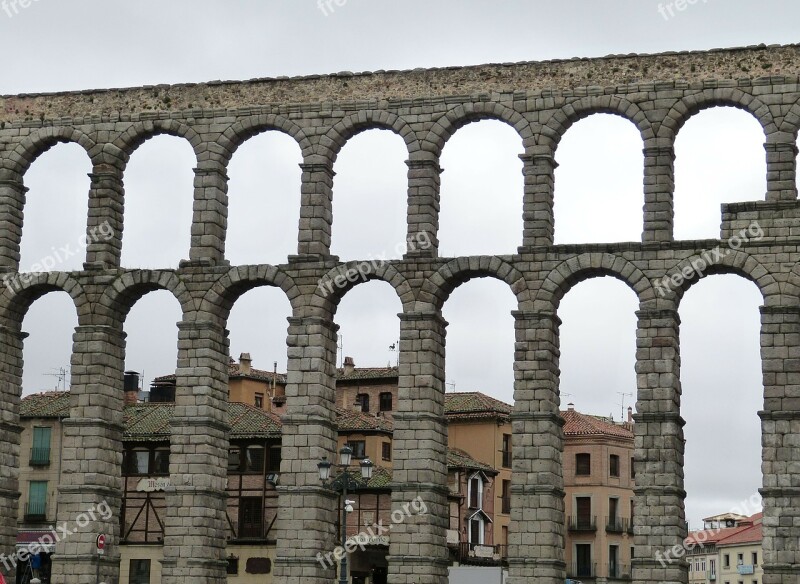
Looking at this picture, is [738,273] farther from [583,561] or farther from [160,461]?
[583,561]

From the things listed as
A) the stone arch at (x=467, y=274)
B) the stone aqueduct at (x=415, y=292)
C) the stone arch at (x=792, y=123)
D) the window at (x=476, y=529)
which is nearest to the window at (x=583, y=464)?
the window at (x=476, y=529)

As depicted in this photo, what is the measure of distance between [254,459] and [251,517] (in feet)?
6.60

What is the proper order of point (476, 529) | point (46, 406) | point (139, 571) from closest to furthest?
point (139, 571) < point (46, 406) < point (476, 529)

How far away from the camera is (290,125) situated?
41.7 m

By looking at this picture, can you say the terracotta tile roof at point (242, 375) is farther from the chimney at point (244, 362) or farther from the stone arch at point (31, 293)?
the stone arch at point (31, 293)

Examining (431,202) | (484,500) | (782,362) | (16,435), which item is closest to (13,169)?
(16,435)

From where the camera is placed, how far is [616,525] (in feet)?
243

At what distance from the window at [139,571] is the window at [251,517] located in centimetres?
349

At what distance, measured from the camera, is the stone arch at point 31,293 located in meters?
42.0

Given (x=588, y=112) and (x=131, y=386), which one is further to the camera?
(x=131, y=386)

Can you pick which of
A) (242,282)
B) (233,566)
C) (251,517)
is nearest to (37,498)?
(233,566)

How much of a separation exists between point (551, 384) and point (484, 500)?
Result: 2896cm

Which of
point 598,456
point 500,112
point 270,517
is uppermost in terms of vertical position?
point 500,112

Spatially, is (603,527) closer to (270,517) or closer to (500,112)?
(270,517)
